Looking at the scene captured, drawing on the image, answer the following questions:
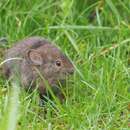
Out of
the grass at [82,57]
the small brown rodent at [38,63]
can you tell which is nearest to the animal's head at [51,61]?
the small brown rodent at [38,63]

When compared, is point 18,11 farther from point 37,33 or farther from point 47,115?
point 47,115

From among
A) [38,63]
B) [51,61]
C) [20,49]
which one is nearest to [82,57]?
[51,61]

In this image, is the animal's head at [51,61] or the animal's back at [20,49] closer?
the animal's head at [51,61]

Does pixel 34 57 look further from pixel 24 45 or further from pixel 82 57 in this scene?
pixel 82 57

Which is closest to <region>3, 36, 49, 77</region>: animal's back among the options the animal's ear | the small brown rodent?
the small brown rodent

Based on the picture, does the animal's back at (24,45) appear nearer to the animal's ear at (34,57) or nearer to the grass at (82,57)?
the animal's ear at (34,57)

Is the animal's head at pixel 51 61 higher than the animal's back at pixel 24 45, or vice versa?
the animal's back at pixel 24 45
